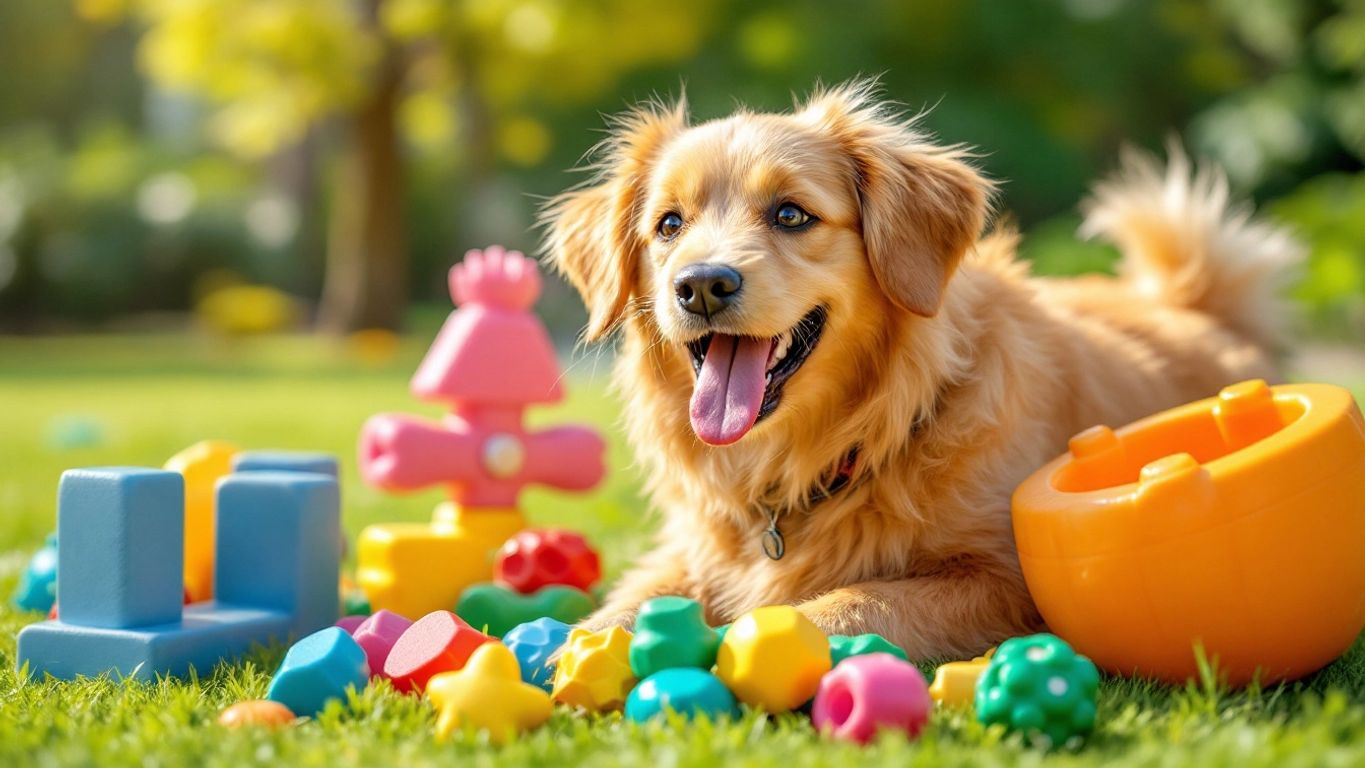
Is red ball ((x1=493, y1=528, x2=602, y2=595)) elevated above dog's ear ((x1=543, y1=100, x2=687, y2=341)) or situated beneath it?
situated beneath

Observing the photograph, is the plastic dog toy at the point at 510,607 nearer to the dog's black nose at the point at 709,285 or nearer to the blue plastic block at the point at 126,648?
the blue plastic block at the point at 126,648

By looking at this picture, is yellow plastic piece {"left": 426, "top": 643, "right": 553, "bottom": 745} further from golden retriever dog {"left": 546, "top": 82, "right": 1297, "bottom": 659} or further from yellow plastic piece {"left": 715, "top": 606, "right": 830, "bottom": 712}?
golden retriever dog {"left": 546, "top": 82, "right": 1297, "bottom": 659}

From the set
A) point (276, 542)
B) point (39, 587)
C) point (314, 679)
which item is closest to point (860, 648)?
point (314, 679)

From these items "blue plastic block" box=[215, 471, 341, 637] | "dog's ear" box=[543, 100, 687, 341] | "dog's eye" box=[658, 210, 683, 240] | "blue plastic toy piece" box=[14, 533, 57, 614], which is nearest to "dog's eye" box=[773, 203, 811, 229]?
"dog's eye" box=[658, 210, 683, 240]

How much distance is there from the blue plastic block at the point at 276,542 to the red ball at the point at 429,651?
24.9 inches

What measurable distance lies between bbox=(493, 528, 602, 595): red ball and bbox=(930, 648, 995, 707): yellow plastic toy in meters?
1.60

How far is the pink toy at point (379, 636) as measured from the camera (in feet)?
9.89

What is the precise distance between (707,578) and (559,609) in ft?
1.45

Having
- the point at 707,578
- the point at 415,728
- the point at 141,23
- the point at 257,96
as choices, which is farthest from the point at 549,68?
the point at 141,23

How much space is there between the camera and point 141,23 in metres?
35.2

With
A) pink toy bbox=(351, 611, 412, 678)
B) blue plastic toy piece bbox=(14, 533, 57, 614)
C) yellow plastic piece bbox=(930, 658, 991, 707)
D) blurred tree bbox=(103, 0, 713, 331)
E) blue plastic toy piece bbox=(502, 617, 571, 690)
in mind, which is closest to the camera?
yellow plastic piece bbox=(930, 658, 991, 707)

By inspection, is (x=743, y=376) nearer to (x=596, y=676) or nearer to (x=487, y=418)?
(x=596, y=676)

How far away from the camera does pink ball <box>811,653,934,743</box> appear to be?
A: 7.50 ft

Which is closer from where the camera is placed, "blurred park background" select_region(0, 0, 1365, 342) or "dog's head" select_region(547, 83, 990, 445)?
"dog's head" select_region(547, 83, 990, 445)
